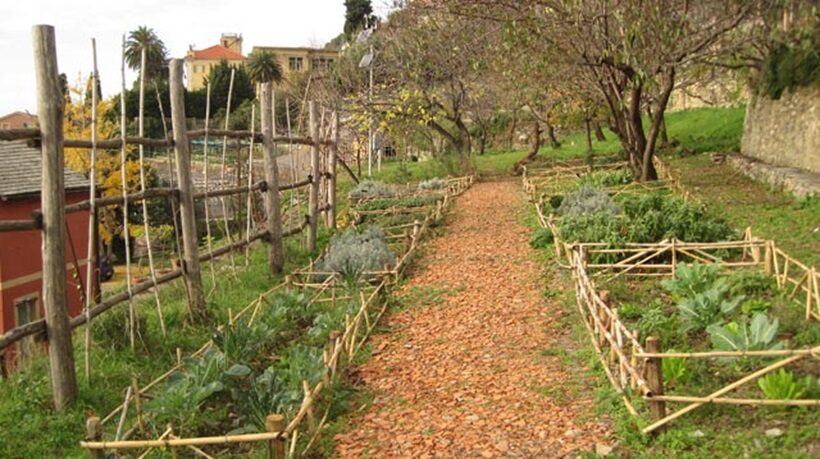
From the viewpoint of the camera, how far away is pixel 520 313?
862 cm

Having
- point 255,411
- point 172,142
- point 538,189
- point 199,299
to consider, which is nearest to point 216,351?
point 255,411

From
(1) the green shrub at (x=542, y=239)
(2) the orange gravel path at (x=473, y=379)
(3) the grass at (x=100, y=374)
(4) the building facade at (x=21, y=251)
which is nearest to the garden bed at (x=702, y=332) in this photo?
(2) the orange gravel path at (x=473, y=379)

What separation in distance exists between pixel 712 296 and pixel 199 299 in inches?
206

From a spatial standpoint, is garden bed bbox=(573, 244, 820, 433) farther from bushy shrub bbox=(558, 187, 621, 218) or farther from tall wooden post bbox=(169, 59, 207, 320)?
tall wooden post bbox=(169, 59, 207, 320)

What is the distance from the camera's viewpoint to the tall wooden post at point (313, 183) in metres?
13.1

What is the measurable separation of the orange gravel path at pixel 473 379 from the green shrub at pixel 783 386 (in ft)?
3.69

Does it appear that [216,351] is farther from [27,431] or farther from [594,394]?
[594,394]

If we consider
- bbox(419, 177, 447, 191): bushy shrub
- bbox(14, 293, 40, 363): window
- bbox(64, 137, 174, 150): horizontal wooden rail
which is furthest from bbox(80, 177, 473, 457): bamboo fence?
bbox(14, 293, 40, 363): window

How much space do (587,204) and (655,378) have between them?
25.1 ft

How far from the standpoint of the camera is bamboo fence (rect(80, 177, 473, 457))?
4.59 m

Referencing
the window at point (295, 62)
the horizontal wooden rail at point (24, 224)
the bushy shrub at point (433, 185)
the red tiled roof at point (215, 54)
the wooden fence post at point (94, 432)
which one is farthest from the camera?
the red tiled roof at point (215, 54)

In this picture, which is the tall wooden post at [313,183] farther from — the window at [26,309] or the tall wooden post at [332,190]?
the window at [26,309]

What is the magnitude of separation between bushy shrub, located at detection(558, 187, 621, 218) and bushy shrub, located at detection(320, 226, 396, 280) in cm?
306

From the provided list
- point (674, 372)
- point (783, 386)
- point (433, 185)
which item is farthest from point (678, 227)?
point (433, 185)
